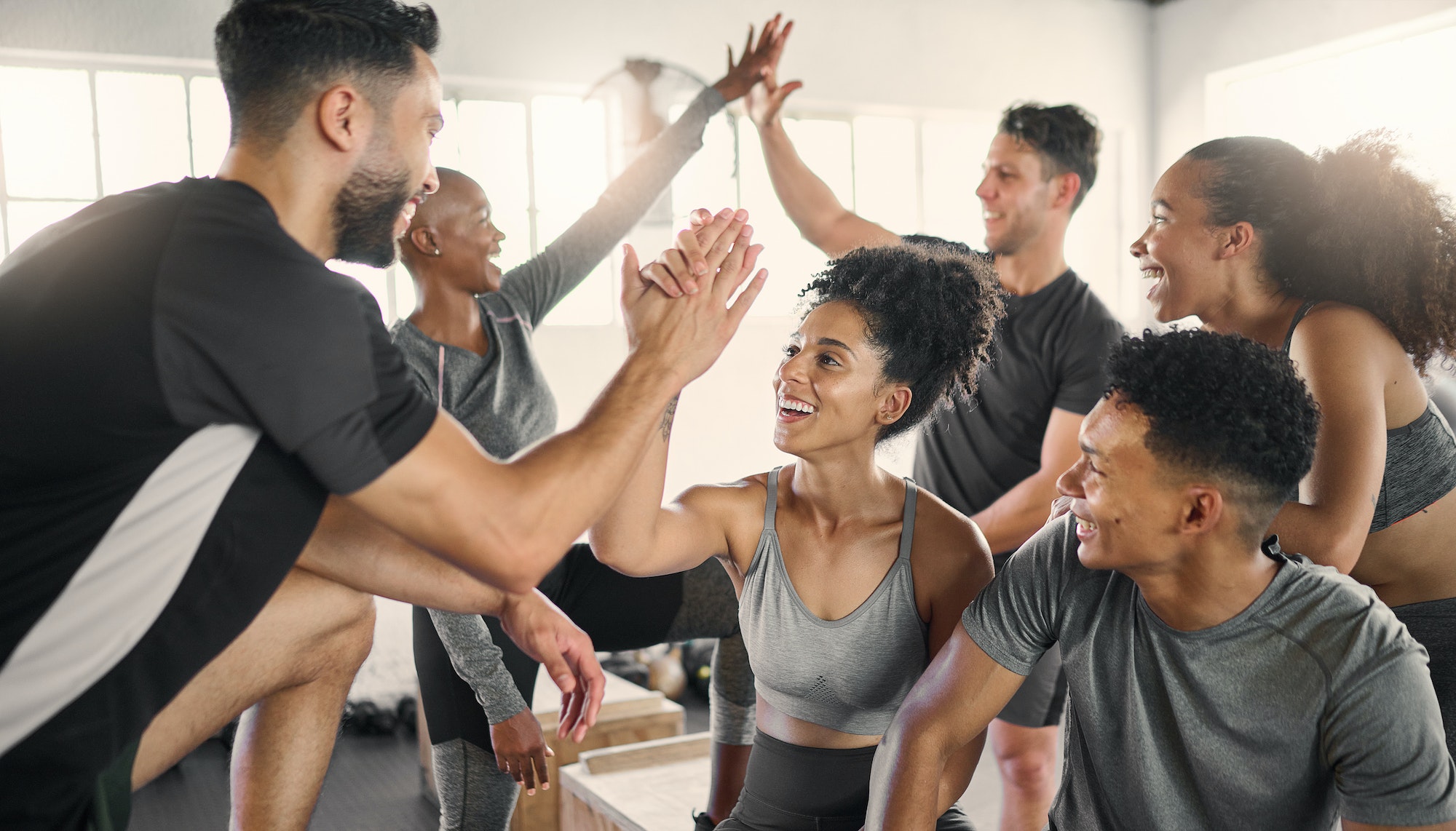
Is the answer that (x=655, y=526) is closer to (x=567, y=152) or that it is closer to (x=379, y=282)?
(x=379, y=282)

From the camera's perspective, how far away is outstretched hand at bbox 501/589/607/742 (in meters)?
1.56

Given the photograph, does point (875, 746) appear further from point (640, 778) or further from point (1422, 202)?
point (1422, 202)

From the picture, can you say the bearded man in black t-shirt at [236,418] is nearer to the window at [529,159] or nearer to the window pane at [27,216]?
the window at [529,159]

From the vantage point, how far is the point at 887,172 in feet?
19.5

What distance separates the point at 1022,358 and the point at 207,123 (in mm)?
3511

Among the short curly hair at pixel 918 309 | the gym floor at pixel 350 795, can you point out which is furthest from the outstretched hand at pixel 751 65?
the gym floor at pixel 350 795

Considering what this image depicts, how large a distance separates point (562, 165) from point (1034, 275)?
2923 mm

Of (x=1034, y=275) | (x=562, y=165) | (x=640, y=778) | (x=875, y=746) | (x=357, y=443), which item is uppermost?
(x=562, y=165)

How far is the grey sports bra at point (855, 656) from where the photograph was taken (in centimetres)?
167

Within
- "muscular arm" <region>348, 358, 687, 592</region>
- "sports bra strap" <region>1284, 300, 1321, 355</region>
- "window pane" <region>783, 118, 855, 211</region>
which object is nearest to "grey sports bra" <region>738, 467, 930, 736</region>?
"muscular arm" <region>348, 358, 687, 592</region>

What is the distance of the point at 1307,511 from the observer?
1550mm

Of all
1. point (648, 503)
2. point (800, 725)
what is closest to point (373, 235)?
point (648, 503)

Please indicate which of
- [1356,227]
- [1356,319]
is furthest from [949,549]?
[1356,227]

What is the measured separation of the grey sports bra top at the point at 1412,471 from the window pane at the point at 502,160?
3843 mm
